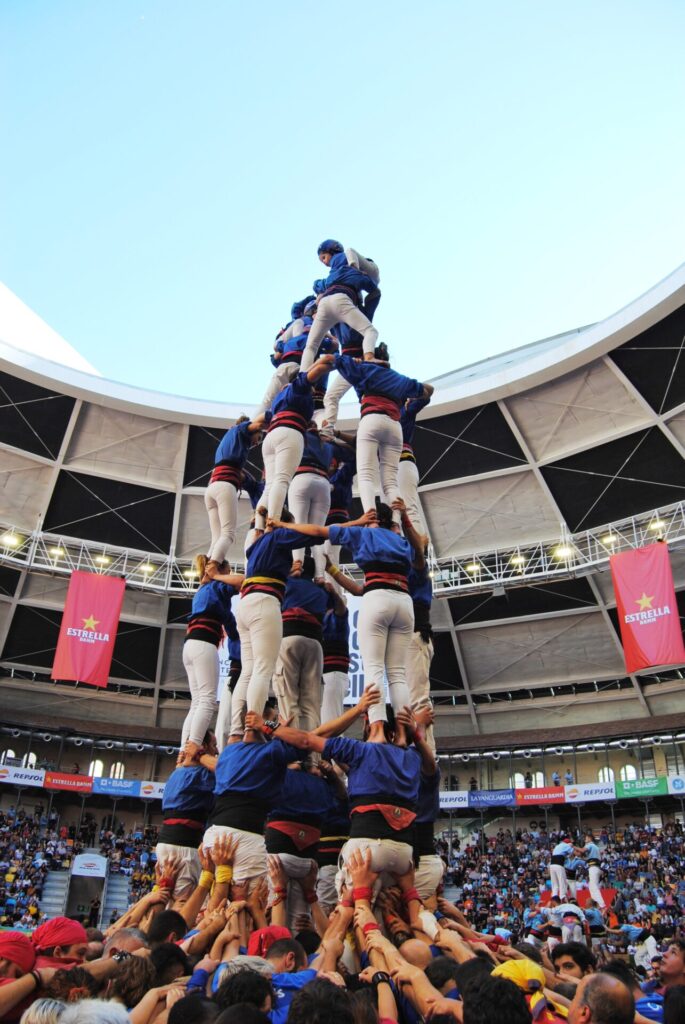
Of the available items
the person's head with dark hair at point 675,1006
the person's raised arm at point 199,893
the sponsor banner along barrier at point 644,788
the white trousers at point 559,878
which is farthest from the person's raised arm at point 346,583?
the sponsor banner along barrier at point 644,788

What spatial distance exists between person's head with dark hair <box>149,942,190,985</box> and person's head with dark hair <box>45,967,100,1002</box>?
19.4 inches

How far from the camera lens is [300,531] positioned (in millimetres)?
8008

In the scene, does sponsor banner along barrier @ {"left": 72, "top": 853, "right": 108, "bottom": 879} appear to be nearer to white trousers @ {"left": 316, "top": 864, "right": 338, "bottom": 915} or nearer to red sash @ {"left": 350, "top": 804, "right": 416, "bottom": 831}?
white trousers @ {"left": 316, "top": 864, "right": 338, "bottom": 915}

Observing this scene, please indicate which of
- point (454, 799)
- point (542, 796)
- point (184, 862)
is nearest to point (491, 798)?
point (454, 799)

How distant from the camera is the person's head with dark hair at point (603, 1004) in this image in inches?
108

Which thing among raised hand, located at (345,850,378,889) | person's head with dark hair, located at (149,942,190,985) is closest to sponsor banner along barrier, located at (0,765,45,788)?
raised hand, located at (345,850,378,889)

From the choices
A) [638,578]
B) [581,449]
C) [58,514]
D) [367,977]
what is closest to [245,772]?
[367,977]

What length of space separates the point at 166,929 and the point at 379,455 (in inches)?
229

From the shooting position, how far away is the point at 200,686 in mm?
9500

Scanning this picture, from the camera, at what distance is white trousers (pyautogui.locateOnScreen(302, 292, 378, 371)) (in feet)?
34.3

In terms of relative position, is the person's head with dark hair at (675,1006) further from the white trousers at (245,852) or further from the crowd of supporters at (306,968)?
the white trousers at (245,852)

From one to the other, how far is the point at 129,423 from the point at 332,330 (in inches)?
570

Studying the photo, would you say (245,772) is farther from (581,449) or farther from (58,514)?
(58,514)

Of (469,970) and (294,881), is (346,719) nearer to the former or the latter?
(294,881)
